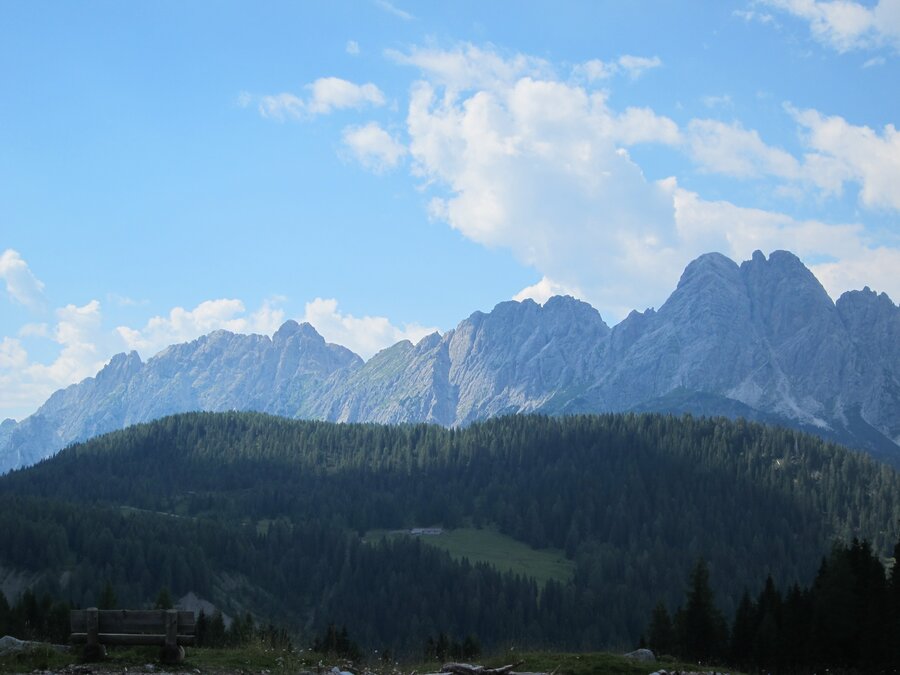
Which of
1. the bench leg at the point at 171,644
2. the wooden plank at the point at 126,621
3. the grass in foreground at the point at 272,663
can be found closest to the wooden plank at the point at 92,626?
the wooden plank at the point at 126,621

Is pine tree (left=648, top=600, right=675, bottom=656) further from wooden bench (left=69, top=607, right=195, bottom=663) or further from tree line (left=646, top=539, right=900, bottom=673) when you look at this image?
wooden bench (left=69, top=607, right=195, bottom=663)

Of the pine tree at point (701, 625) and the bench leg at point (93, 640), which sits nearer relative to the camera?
the bench leg at point (93, 640)

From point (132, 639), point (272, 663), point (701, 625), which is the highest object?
point (132, 639)

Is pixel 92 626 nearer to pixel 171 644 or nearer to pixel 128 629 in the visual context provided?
pixel 128 629

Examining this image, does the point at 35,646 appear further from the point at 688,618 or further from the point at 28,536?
the point at 28,536

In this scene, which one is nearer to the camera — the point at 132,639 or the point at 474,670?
the point at 132,639

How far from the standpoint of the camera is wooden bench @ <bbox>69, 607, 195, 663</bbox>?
27.8 metres

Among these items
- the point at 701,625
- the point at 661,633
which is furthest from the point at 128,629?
the point at 661,633

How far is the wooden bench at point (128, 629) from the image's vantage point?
1095 inches

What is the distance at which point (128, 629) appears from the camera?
27.9 meters

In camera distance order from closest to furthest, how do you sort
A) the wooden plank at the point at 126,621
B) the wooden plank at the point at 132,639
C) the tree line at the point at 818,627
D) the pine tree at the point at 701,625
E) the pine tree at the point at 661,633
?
1. the wooden plank at the point at 132,639
2. the wooden plank at the point at 126,621
3. the tree line at the point at 818,627
4. the pine tree at the point at 701,625
5. the pine tree at the point at 661,633

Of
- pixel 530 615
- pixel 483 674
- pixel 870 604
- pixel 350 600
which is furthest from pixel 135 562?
pixel 483 674

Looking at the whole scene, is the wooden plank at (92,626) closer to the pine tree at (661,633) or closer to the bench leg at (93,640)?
the bench leg at (93,640)

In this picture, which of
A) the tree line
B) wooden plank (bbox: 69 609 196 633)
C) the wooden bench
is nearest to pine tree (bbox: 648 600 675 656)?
the tree line
